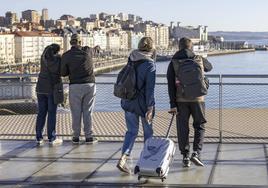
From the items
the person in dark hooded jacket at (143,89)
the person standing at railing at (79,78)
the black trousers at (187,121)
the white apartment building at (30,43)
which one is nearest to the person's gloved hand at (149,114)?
the person in dark hooded jacket at (143,89)

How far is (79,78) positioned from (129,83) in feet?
5.94

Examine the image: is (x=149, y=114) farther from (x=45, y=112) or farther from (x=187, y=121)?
(x=45, y=112)

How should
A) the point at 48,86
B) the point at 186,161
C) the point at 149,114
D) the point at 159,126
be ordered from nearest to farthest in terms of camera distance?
the point at 149,114, the point at 186,161, the point at 48,86, the point at 159,126

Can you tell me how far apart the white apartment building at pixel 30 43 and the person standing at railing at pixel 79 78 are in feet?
567

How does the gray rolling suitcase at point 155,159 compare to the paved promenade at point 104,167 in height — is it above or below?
above

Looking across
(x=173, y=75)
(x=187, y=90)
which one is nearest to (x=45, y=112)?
(x=173, y=75)

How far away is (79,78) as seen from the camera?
28.8ft

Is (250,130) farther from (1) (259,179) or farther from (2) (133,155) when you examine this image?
(1) (259,179)

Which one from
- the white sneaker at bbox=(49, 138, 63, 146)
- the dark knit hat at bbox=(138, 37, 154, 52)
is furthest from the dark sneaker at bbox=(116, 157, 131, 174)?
the white sneaker at bbox=(49, 138, 63, 146)

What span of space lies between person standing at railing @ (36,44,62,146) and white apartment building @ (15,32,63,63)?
17260 centimetres

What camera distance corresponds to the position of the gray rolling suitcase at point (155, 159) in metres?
6.52

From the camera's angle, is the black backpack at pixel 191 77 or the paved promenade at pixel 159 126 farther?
the paved promenade at pixel 159 126

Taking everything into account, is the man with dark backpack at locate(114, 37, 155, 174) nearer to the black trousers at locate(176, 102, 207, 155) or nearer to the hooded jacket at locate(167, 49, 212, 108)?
the hooded jacket at locate(167, 49, 212, 108)

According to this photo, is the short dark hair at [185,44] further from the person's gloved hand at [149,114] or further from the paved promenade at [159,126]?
the paved promenade at [159,126]
